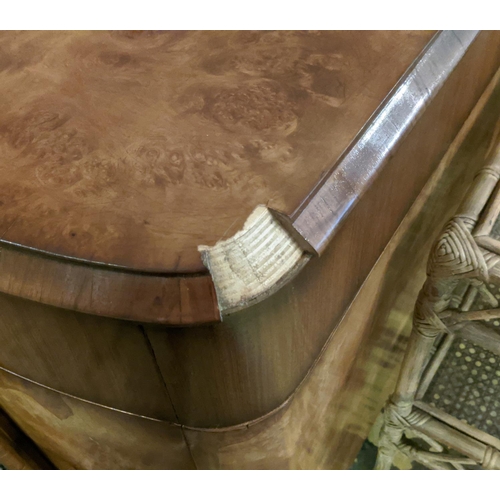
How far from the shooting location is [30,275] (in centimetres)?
34

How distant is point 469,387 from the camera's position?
0.73 metres

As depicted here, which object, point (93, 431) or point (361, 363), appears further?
point (361, 363)

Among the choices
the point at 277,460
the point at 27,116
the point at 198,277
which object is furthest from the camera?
the point at 277,460

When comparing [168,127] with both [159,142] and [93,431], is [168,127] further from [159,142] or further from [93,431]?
[93,431]

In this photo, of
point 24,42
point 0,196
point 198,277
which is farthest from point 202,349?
point 24,42

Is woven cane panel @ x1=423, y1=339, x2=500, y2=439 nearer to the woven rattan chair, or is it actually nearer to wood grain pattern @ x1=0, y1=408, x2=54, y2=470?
the woven rattan chair

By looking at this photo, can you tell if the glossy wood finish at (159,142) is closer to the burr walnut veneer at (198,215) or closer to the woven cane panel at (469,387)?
the burr walnut veneer at (198,215)

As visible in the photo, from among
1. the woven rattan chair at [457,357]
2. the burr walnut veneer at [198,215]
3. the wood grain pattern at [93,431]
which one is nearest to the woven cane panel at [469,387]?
the woven rattan chair at [457,357]

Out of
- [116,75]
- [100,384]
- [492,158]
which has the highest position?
[116,75]

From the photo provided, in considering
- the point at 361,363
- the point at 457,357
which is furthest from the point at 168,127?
the point at 457,357

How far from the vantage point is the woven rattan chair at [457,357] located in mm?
527

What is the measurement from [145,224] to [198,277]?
0.05 metres

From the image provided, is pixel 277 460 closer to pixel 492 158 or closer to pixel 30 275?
pixel 30 275

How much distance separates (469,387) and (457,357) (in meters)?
0.05
